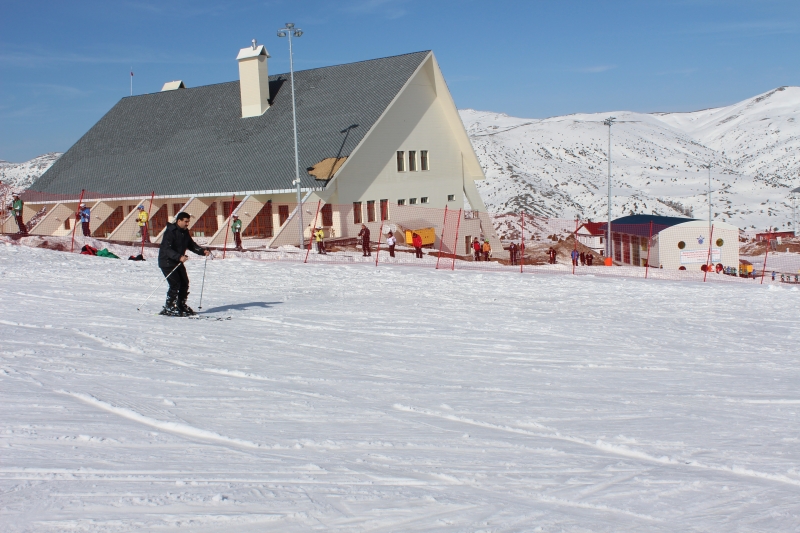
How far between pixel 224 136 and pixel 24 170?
3180 inches

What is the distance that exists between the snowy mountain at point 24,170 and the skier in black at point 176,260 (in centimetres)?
9110

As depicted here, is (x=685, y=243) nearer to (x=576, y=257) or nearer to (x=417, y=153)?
(x=576, y=257)

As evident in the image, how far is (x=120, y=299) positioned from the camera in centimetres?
1438

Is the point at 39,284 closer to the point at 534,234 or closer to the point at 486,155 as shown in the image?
the point at 534,234

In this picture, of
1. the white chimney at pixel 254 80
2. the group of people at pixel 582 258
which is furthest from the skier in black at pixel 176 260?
the white chimney at pixel 254 80

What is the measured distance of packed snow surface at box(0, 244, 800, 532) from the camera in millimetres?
4363

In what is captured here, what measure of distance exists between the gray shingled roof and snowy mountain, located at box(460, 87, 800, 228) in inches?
1729

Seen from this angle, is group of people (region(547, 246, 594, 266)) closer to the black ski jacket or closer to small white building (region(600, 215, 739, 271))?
small white building (region(600, 215, 739, 271))

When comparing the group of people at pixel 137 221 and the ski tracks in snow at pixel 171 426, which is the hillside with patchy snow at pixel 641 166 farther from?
the ski tracks in snow at pixel 171 426

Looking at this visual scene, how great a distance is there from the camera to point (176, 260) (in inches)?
464

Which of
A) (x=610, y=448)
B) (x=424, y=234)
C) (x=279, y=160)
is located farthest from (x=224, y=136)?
(x=610, y=448)

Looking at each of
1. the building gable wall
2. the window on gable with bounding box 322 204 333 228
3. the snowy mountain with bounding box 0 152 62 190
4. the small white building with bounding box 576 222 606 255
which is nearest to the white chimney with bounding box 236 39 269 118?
the building gable wall

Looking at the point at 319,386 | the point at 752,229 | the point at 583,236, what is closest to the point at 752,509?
the point at 319,386

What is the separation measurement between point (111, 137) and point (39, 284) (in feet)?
89.4
